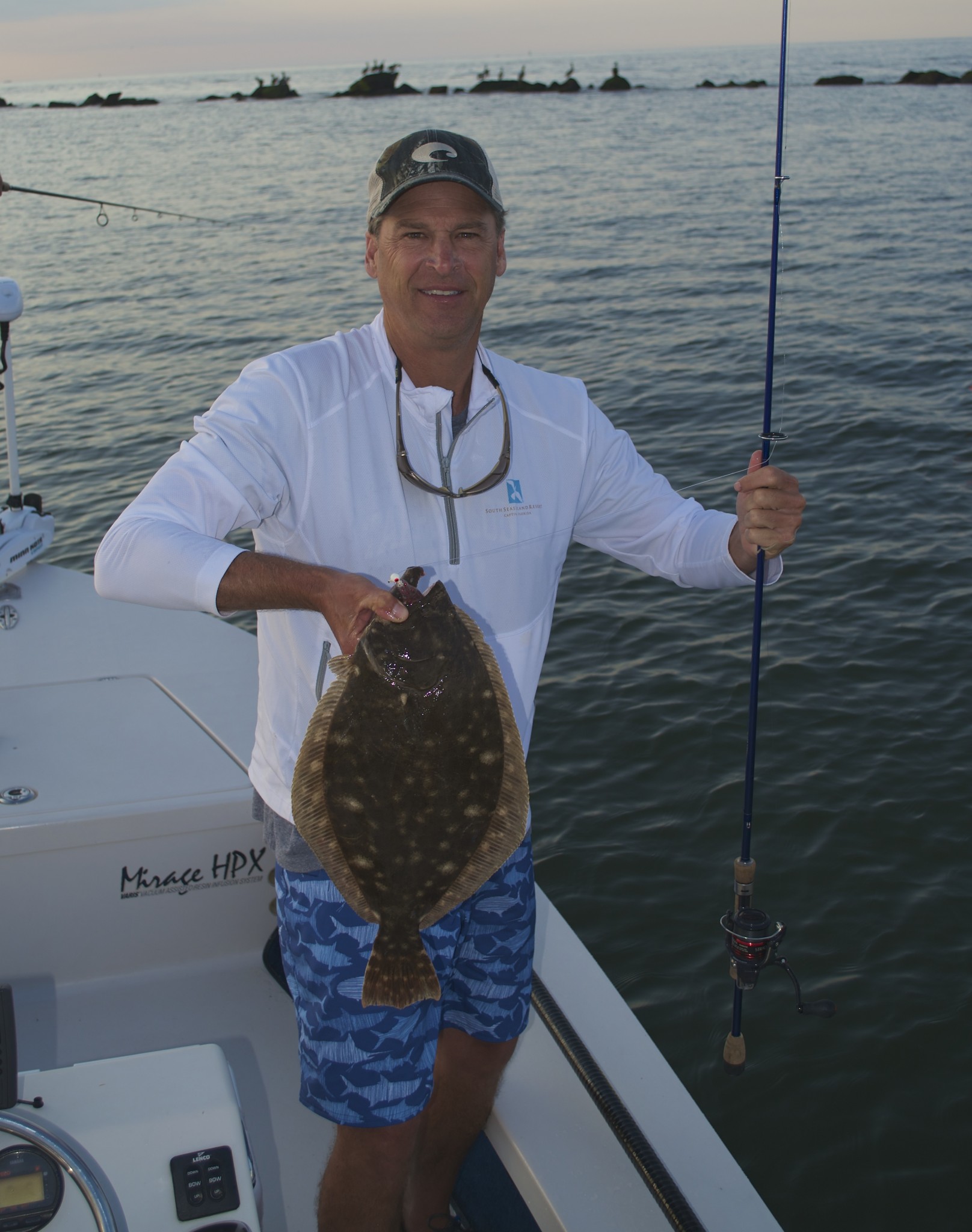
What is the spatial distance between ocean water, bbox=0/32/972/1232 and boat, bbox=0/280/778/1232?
1972 millimetres

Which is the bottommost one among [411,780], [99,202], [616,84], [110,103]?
[411,780]

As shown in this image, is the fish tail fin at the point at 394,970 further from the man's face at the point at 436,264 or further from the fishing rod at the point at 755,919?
the man's face at the point at 436,264

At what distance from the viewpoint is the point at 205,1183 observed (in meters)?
2.13

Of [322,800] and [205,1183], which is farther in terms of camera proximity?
[322,800]

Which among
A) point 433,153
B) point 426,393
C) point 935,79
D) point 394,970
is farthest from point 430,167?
point 935,79

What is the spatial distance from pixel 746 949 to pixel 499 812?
5.01ft

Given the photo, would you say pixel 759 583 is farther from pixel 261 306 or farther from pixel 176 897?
pixel 261 306

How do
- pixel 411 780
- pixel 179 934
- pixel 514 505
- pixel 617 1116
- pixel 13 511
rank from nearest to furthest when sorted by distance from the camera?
pixel 411 780 → pixel 514 505 → pixel 617 1116 → pixel 179 934 → pixel 13 511

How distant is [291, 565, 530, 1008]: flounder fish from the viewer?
223 centimetres

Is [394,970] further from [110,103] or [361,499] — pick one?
[110,103]

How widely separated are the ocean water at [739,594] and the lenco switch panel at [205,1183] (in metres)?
3.38

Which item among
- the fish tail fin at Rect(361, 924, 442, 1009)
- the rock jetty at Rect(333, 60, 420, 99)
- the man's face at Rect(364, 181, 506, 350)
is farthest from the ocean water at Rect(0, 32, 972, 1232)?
the rock jetty at Rect(333, 60, 420, 99)

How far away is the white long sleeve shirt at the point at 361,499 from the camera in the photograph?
2514 mm

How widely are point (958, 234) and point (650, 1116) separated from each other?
22841 millimetres
